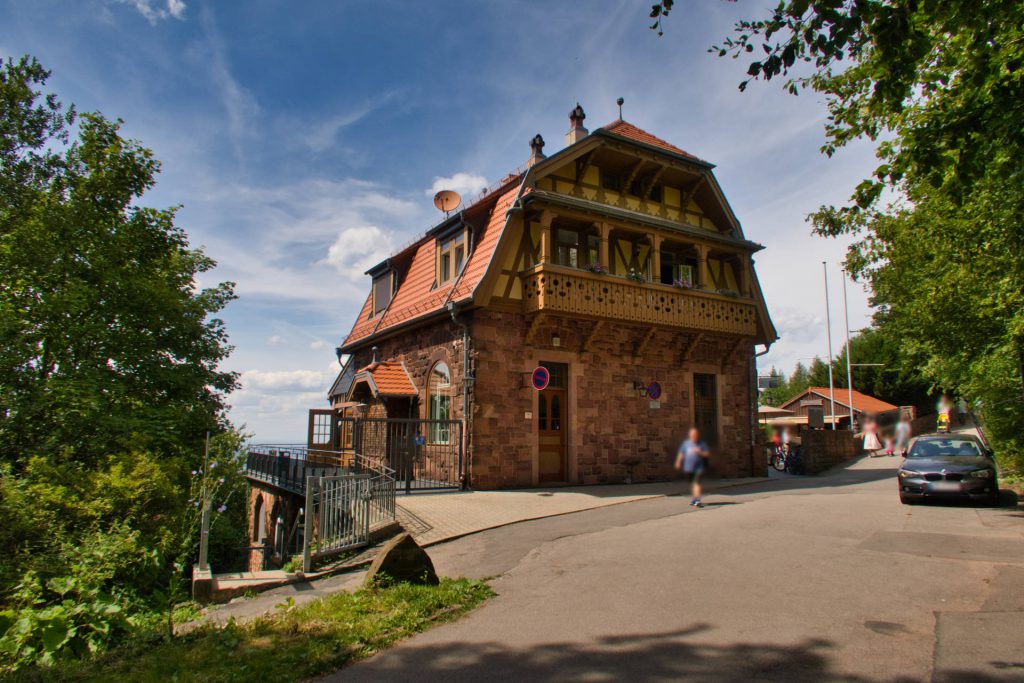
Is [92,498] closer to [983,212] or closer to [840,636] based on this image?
[840,636]

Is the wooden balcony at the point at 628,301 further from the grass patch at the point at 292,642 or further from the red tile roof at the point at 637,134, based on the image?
the grass patch at the point at 292,642

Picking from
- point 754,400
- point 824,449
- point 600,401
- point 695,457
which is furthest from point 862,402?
point 695,457

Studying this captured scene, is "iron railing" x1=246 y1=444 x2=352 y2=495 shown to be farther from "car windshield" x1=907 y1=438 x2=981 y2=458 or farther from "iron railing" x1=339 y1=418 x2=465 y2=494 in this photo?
"car windshield" x1=907 y1=438 x2=981 y2=458

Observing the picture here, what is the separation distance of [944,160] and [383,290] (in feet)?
60.2

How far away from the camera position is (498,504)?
1245 cm

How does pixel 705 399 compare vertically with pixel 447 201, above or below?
below

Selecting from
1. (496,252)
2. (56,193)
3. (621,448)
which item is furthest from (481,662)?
(56,193)

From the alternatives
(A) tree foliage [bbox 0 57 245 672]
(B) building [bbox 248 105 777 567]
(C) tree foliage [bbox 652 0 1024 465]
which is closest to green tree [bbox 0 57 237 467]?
(A) tree foliage [bbox 0 57 245 672]

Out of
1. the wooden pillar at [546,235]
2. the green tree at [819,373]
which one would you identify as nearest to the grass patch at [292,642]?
the wooden pillar at [546,235]

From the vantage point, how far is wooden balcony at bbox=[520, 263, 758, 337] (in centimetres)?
1504

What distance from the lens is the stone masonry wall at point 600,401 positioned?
48.8ft

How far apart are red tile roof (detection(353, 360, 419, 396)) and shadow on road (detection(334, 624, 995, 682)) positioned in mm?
12490

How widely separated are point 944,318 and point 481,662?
1849cm

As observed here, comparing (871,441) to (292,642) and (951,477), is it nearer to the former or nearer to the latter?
(951,477)
